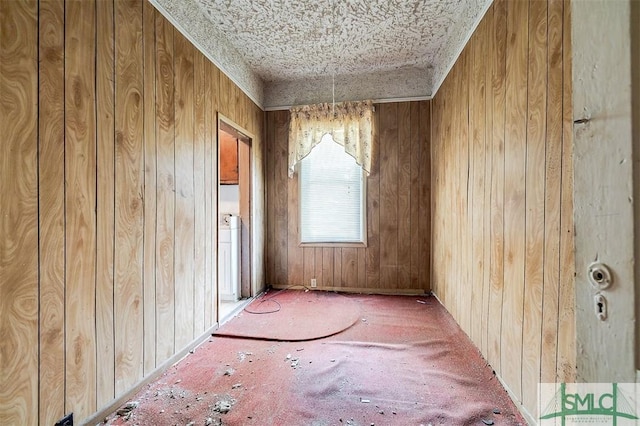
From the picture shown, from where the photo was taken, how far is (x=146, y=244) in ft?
6.04

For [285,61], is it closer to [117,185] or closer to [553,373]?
[117,185]

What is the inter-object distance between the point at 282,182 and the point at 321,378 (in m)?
2.57

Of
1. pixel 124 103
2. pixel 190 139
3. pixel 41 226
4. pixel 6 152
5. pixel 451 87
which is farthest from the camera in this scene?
pixel 451 87

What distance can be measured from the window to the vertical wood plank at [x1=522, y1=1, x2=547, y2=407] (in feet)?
7.74

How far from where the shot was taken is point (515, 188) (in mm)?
1608

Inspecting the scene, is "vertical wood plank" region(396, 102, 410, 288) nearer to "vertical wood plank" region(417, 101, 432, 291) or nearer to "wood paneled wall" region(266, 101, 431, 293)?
"wood paneled wall" region(266, 101, 431, 293)

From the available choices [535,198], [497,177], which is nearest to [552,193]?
[535,198]

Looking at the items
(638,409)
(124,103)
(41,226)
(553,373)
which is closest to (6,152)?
(41,226)

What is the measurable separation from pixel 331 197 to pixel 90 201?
274 cm

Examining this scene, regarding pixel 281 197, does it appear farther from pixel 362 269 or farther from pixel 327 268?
pixel 362 269

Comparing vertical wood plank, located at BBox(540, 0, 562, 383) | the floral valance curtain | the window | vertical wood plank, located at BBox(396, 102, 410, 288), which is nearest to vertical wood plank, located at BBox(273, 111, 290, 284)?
the floral valance curtain

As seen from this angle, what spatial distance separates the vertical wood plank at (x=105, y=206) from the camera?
1.51 metres

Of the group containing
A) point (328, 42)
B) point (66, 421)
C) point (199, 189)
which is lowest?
point (66, 421)

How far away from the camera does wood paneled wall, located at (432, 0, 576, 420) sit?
4.07 feet
